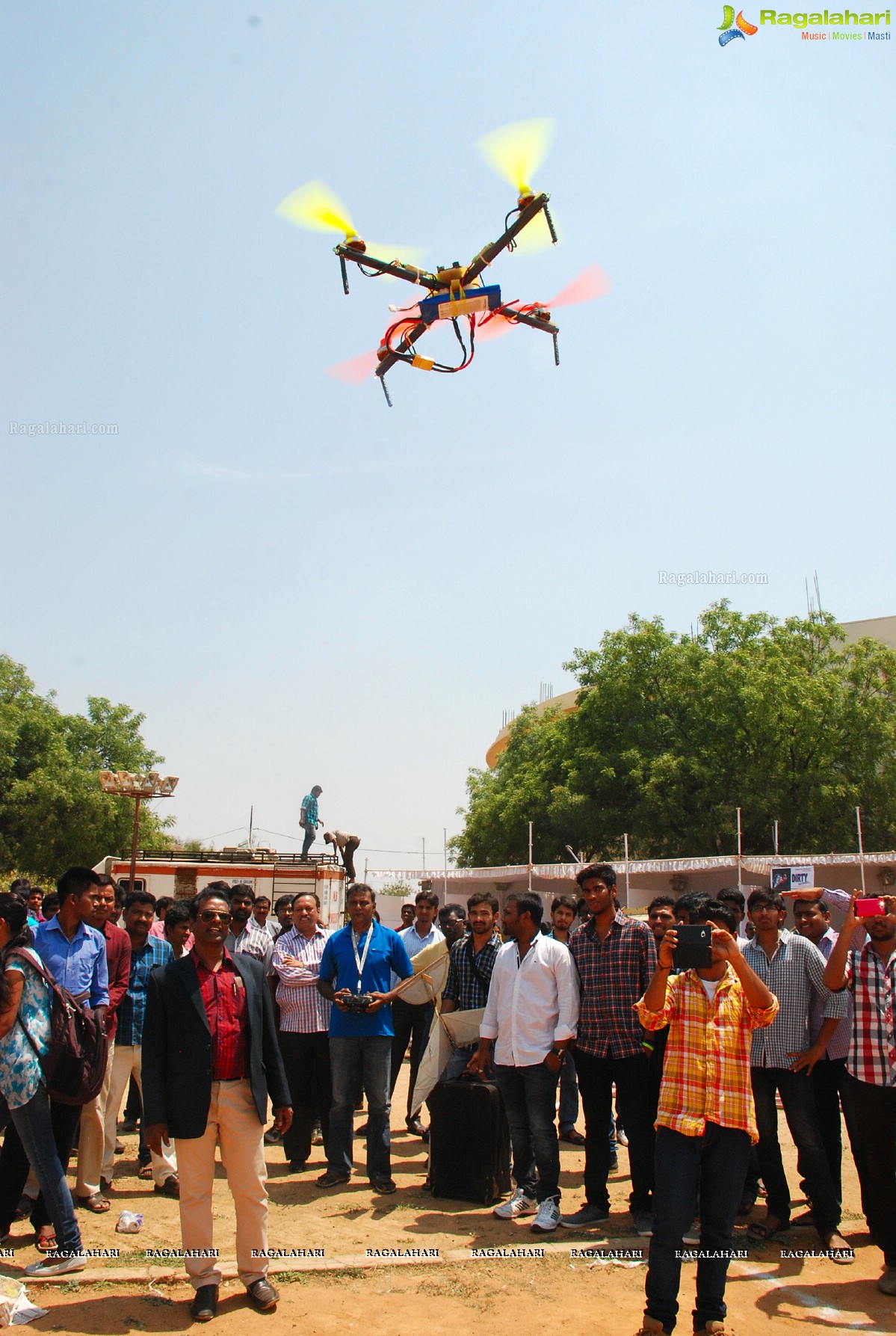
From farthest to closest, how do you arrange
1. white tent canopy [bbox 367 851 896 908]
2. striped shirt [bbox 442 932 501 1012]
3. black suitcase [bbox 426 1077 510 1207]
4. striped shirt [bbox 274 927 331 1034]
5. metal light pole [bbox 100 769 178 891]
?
metal light pole [bbox 100 769 178 891], white tent canopy [bbox 367 851 896 908], striped shirt [bbox 274 927 331 1034], striped shirt [bbox 442 932 501 1012], black suitcase [bbox 426 1077 510 1207]

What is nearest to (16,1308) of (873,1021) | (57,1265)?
(57,1265)

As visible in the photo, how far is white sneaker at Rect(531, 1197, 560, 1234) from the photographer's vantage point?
5582 millimetres

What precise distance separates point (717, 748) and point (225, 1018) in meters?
26.9

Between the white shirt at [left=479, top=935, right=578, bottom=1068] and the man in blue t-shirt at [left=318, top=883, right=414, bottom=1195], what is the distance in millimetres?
956

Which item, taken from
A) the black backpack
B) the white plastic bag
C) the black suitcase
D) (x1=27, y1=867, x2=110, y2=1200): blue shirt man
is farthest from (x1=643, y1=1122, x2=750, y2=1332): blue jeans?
(x1=27, y1=867, x2=110, y2=1200): blue shirt man

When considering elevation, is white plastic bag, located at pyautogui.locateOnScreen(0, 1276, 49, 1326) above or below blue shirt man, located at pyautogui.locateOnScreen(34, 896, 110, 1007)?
below

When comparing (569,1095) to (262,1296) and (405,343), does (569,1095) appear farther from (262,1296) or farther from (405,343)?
(405,343)

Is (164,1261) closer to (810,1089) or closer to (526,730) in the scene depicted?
(810,1089)

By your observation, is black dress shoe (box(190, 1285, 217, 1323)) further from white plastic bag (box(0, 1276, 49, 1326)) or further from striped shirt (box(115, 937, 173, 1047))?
striped shirt (box(115, 937, 173, 1047))

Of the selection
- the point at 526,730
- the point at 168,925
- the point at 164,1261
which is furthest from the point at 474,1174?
the point at 526,730

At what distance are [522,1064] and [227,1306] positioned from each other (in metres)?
2.01

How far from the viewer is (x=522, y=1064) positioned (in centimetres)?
588

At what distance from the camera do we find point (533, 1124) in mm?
5891

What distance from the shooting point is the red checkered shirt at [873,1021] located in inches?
204
